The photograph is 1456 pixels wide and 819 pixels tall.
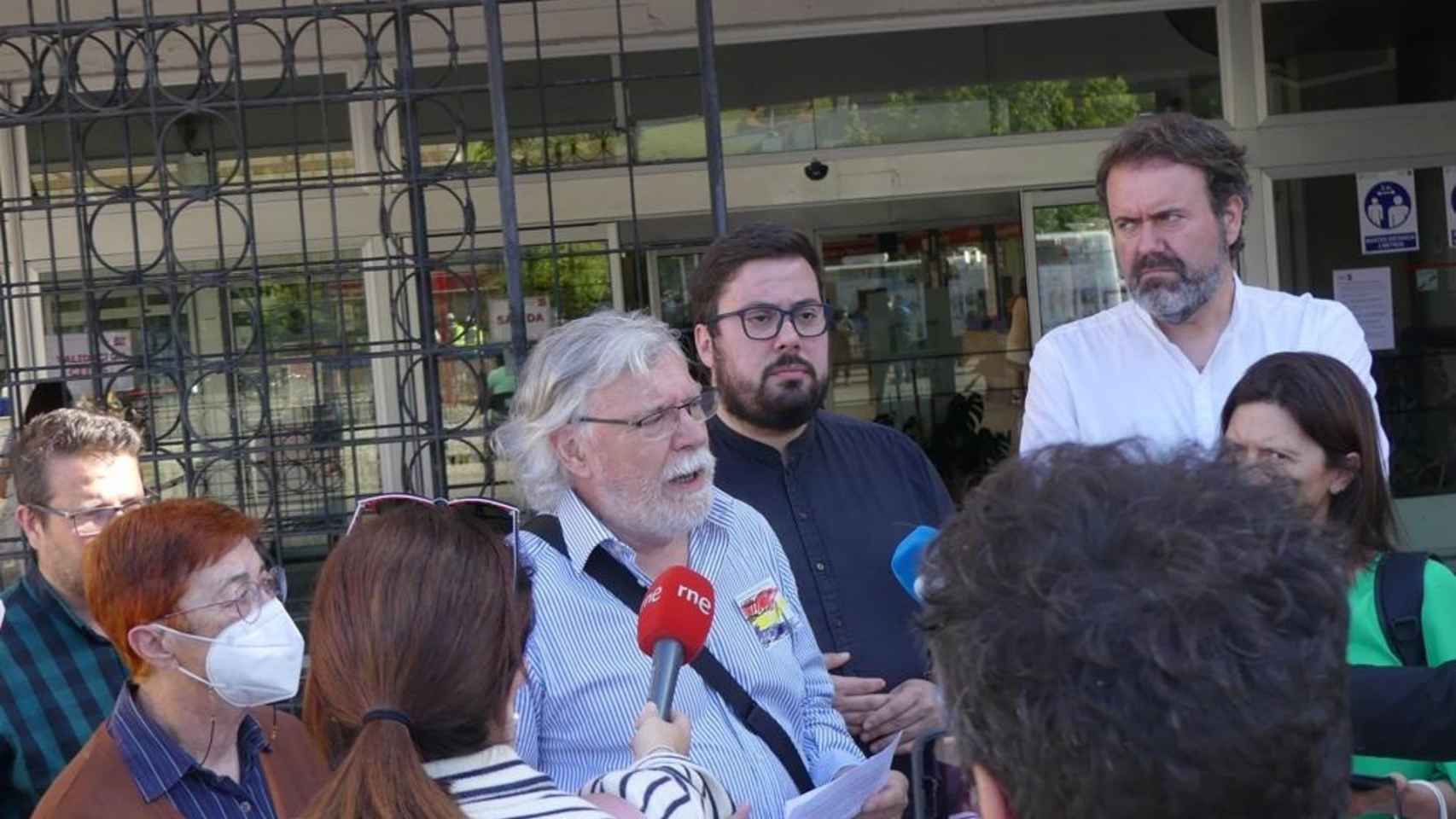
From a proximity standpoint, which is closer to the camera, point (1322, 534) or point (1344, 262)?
point (1322, 534)

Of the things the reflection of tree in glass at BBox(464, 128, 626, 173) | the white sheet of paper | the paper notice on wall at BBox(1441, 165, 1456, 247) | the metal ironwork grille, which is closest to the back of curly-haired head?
the white sheet of paper

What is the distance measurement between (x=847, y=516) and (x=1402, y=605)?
123 cm

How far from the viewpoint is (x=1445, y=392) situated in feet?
26.5

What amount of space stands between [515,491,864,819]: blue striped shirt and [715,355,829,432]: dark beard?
1.22 ft

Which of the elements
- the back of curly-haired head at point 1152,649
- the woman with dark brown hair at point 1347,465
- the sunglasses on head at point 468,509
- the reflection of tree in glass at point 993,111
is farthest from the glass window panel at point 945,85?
the back of curly-haired head at point 1152,649

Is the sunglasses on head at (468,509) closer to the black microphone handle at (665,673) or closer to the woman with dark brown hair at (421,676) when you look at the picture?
the woman with dark brown hair at (421,676)

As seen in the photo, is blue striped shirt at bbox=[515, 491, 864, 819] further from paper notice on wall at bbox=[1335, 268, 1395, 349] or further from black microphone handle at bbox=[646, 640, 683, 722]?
paper notice on wall at bbox=[1335, 268, 1395, 349]

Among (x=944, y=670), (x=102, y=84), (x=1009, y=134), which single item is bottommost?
(x=944, y=670)

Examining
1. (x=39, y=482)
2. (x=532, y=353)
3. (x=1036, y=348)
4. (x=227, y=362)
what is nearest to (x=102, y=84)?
(x=227, y=362)

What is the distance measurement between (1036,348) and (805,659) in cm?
89

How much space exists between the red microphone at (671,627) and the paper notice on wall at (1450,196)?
650 centimetres

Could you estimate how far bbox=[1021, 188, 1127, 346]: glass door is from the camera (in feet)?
25.9

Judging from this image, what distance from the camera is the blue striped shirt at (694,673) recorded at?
2.67 metres

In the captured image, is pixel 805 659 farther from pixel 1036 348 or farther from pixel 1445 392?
pixel 1445 392
